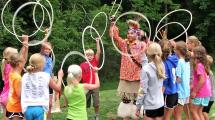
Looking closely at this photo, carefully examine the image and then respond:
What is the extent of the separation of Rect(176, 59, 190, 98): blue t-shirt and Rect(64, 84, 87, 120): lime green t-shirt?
206 cm

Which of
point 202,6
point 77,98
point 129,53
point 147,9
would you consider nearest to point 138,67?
point 129,53

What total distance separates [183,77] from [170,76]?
0.42 meters

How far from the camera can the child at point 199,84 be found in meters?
7.97

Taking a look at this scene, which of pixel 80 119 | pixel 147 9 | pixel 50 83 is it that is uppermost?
pixel 147 9

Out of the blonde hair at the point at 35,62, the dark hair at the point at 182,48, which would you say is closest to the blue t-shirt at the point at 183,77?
the dark hair at the point at 182,48

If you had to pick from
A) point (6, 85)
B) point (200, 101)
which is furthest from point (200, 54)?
point (6, 85)

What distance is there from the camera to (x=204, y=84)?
8.19 meters

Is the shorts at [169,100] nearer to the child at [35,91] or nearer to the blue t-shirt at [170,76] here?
the blue t-shirt at [170,76]

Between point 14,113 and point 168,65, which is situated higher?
point 168,65

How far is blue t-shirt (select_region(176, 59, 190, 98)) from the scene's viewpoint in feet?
25.9

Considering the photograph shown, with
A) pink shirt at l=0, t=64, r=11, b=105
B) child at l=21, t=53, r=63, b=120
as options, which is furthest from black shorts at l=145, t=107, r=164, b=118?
pink shirt at l=0, t=64, r=11, b=105

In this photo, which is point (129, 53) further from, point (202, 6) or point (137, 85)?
point (202, 6)

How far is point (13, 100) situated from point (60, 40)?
14.1 metres

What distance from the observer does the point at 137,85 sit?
28.2 feet
